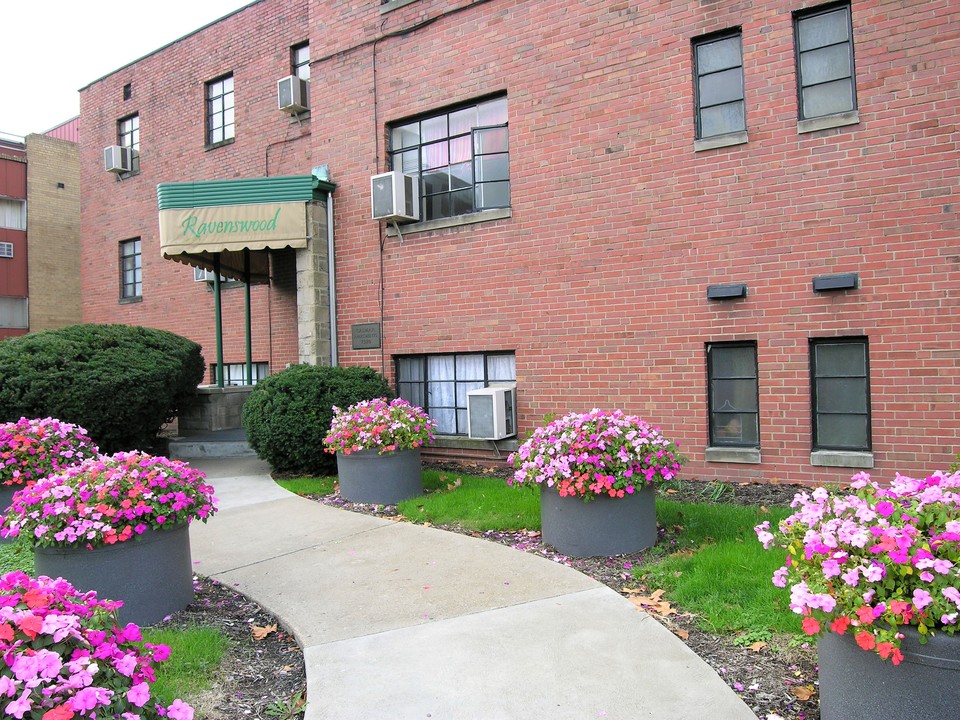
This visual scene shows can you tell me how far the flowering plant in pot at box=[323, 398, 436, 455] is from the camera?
7535 millimetres

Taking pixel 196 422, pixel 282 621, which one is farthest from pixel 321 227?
pixel 282 621

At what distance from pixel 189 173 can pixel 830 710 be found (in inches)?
643

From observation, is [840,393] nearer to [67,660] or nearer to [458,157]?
[458,157]

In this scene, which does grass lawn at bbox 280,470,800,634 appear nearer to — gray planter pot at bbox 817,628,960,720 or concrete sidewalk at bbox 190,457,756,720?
concrete sidewalk at bbox 190,457,756,720

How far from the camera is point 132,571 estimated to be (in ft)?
14.4

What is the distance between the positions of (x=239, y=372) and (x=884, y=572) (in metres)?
13.9

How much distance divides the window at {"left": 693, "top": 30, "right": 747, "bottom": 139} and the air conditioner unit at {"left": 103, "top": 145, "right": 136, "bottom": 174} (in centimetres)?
1436

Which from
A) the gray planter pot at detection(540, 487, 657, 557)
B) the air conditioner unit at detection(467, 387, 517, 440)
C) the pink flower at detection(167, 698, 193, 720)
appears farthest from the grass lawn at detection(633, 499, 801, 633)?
the pink flower at detection(167, 698, 193, 720)

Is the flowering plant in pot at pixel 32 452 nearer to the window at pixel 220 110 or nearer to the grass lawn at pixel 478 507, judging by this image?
the grass lawn at pixel 478 507

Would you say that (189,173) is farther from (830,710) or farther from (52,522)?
(830,710)

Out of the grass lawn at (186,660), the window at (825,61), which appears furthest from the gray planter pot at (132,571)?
the window at (825,61)

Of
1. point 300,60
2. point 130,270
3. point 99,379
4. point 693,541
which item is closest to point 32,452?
point 99,379

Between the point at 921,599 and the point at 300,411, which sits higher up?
the point at 300,411

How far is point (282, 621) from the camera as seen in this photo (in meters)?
4.41
